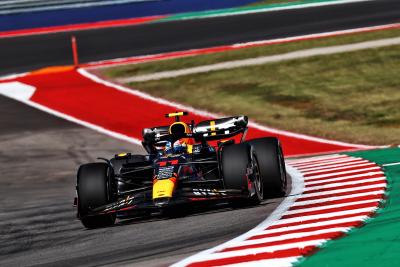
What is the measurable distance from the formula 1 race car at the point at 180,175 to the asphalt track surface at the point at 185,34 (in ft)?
68.2

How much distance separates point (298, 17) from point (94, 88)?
41.4ft

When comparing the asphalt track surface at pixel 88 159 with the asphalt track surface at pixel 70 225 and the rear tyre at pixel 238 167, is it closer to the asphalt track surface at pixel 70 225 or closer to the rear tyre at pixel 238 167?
the asphalt track surface at pixel 70 225

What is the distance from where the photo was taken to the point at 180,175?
1280 cm

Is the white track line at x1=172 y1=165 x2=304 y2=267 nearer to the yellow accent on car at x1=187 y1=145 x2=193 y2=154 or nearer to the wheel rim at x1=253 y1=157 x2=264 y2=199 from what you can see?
the wheel rim at x1=253 y1=157 x2=264 y2=199

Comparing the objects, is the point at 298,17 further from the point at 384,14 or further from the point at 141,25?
the point at 141,25

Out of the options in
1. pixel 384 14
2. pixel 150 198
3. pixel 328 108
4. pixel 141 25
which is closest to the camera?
pixel 150 198

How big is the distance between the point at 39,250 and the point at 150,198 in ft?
5.97

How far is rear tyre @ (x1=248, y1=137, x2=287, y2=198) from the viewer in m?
13.5

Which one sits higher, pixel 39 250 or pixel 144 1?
pixel 144 1

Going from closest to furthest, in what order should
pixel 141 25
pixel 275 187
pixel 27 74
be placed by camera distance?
1. pixel 275 187
2. pixel 27 74
3. pixel 141 25

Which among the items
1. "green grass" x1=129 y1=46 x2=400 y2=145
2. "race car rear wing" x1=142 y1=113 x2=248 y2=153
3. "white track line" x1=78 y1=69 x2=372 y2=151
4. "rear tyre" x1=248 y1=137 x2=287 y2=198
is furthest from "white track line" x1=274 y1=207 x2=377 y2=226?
"green grass" x1=129 y1=46 x2=400 y2=145

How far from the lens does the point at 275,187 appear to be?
1353 cm

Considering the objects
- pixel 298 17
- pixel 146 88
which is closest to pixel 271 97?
pixel 146 88

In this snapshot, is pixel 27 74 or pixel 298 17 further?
pixel 298 17
